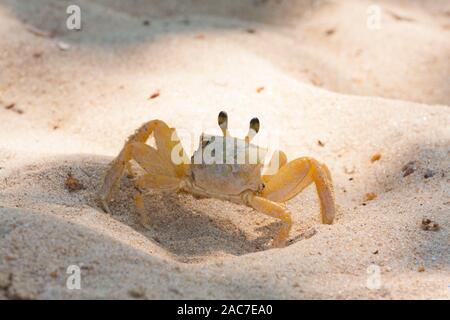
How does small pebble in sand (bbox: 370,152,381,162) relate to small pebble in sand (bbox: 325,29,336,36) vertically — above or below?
below

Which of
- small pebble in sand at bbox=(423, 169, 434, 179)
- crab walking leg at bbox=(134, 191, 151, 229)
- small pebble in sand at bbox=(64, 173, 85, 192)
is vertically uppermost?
small pebble in sand at bbox=(423, 169, 434, 179)

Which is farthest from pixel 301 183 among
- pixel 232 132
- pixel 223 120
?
pixel 232 132

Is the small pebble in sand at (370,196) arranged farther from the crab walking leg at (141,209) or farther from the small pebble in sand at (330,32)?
the small pebble in sand at (330,32)

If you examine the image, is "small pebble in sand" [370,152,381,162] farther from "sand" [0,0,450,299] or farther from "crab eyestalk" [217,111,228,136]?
"crab eyestalk" [217,111,228,136]

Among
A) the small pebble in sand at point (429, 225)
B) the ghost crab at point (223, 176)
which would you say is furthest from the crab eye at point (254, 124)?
the small pebble in sand at point (429, 225)

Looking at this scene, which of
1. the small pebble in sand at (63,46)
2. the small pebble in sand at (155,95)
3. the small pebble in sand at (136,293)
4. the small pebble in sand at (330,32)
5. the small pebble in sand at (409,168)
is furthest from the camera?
the small pebble in sand at (330,32)

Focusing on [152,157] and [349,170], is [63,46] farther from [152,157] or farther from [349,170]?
[349,170]

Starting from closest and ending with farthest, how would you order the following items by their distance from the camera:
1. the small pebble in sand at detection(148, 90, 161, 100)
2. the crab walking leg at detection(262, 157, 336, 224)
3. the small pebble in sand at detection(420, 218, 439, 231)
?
the small pebble in sand at detection(420, 218, 439, 231)
the crab walking leg at detection(262, 157, 336, 224)
the small pebble in sand at detection(148, 90, 161, 100)

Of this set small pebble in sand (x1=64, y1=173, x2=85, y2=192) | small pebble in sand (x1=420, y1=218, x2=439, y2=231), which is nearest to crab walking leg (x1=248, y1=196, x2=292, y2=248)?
small pebble in sand (x1=420, y1=218, x2=439, y2=231)

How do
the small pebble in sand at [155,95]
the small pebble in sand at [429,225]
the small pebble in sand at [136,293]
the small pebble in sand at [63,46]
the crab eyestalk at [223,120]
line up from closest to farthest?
the small pebble in sand at [136,293]
the small pebble in sand at [429,225]
the crab eyestalk at [223,120]
the small pebble in sand at [155,95]
the small pebble in sand at [63,46]
